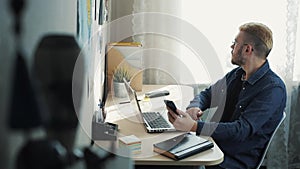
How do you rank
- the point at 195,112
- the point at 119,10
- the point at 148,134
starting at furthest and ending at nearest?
the point at 119,10, the point at 195,112, the point at 148,134

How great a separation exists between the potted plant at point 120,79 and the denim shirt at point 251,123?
0.68m

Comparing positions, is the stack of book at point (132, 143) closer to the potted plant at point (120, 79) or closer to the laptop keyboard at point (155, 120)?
the laptop keyboard at point (155, 120)

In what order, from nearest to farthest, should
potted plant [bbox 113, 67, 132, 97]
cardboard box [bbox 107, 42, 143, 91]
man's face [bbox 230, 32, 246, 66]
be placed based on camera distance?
man's face [bbox 230, 32, 246, 66] → potted plant [bbox 113, 67, 132, 97] → cardboard box [bbox 107, 42, 143, 91]

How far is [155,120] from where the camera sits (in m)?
2.02

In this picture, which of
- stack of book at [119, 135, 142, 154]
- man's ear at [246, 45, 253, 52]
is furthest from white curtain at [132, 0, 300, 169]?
stack of book at [119, 135, 142, 154]

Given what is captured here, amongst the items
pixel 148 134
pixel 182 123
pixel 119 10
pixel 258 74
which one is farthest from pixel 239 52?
pixel 119 10

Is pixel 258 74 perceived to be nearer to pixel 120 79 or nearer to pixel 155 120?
pixel 155 120

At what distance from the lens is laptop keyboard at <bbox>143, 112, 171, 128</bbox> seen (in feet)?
6.38

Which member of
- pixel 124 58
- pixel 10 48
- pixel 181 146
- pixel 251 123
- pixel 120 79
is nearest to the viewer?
pixel 10 48

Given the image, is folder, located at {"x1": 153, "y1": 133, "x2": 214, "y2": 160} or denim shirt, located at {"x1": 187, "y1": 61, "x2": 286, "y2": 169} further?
denim shirt, located at {"x1": 187, "y1": 61, "x2": 286, "y2": 169}

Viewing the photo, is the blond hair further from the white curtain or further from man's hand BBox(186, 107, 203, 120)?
the white curtain

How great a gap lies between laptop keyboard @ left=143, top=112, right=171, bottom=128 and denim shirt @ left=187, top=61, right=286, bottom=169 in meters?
0.17

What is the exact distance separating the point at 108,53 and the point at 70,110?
2049 mm

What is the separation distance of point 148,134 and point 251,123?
531mm
